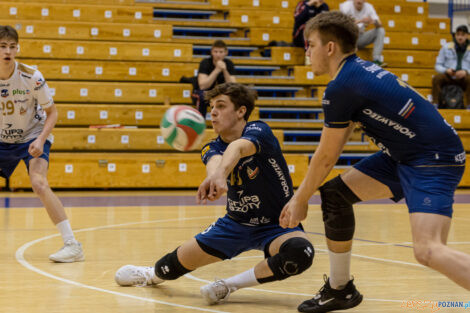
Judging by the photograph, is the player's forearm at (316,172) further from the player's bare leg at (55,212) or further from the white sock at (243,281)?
the player's bare leg at (55,212)

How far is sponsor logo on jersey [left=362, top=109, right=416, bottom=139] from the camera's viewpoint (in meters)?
3.23

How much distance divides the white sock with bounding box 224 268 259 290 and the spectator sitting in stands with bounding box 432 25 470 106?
9.42 metres

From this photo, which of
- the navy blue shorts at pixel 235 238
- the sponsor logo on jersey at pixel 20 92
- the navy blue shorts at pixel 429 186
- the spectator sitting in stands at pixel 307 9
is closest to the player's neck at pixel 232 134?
the navy blue shorts at pixel 235 238

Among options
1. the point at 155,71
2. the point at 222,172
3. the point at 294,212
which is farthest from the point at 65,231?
the point at 155,71

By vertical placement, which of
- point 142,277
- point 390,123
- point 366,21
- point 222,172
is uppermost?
point 366,21

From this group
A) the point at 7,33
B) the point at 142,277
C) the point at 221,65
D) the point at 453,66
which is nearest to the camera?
the point at 142,277

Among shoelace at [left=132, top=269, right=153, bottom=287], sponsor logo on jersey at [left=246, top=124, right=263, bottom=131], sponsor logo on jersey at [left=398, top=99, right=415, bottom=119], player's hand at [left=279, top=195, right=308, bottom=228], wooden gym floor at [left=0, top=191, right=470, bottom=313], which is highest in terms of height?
sponsor logo on jersey at [left=398, top=99, right=415, bottom=119]

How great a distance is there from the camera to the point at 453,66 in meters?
12.5

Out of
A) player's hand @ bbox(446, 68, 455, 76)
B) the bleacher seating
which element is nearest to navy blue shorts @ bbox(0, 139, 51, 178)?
the bleacher seating

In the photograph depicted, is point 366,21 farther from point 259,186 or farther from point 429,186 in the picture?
point 429,186

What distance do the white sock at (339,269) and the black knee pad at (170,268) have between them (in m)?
0.92

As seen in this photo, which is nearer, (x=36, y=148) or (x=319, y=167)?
(x=319, y=167)

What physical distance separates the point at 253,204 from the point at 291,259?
0.46 meters

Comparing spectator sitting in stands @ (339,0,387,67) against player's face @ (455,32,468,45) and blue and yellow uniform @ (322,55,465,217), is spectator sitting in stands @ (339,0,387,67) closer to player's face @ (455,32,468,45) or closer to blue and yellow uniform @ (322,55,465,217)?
player's face @ (455,32,468,45)
